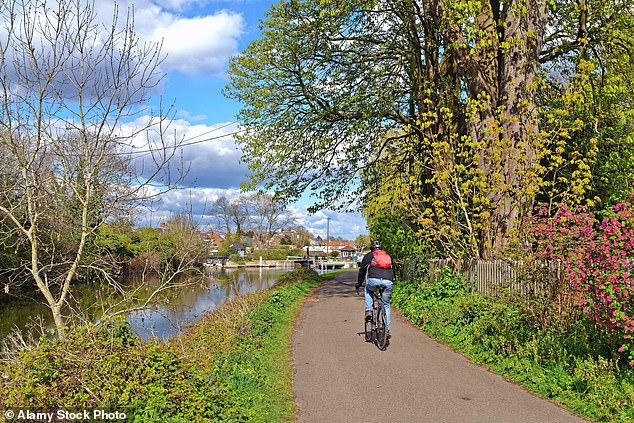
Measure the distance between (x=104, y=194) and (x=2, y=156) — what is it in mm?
3210

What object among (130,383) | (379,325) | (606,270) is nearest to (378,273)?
(379,325)

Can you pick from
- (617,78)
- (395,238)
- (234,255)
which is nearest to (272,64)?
(395,238)

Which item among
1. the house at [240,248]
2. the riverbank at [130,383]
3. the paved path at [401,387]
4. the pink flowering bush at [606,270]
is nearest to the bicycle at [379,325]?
the paved path at [401,387]

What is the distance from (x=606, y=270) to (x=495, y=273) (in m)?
5.48

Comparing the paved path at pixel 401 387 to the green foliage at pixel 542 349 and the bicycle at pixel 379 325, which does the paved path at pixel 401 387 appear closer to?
the bicycle at pixel 379 325

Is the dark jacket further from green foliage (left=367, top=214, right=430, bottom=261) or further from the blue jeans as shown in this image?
green foliage (left=367, top=214, right=430, bottom=261)

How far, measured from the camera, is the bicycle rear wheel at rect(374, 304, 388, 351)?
33.3 feet

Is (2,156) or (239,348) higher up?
(2,156)

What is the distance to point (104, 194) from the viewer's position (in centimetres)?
898

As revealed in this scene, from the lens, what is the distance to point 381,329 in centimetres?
1030

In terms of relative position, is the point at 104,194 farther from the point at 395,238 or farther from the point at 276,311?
the point at 395,238

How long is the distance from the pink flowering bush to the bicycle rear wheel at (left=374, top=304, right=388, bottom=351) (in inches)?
128

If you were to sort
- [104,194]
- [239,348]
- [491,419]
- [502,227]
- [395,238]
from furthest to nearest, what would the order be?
[395,238], [502,227], [239,348], [104,194], [491,419]

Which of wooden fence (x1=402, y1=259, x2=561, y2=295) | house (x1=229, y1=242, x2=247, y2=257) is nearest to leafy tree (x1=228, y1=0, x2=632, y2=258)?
wooden fence (x1=402, y1=259, x2=561, y2=295)
